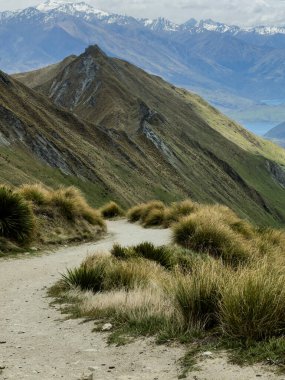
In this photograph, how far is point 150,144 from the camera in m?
95.9

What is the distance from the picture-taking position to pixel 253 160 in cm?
17338

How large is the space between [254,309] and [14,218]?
11734 millimetres

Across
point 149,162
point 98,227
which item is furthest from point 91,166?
point 98,227

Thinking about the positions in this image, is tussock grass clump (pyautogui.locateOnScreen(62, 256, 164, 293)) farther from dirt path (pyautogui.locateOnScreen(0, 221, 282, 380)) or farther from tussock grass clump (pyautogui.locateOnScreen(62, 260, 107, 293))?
dirt path (pyautogui.locateOnScreen(0, 221, 282, 380))

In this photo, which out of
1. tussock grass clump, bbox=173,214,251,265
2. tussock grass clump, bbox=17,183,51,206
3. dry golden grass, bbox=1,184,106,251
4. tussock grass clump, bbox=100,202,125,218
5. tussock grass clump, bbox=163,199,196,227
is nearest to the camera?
tussock grass clump, bbox=173,214,251,265

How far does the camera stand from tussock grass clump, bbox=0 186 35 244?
15523mm

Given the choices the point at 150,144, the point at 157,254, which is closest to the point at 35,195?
the point at 157,254

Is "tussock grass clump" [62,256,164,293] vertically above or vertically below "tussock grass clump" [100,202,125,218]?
above

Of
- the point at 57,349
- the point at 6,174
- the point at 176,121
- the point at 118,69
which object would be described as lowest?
the point at 57,349

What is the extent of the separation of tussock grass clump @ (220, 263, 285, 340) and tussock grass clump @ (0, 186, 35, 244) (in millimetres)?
10872

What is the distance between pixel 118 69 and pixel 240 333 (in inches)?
5547

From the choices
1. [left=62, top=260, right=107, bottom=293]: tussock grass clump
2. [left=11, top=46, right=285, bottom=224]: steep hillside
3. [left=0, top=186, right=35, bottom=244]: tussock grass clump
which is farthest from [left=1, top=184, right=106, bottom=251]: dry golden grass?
[left=11, top=46, right=285, bottom=224]: steep hillside

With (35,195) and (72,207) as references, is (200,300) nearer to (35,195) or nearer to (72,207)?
(35,195)

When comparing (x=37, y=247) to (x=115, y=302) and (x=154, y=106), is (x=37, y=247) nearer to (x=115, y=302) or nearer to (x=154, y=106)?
(x=115, y=302)
